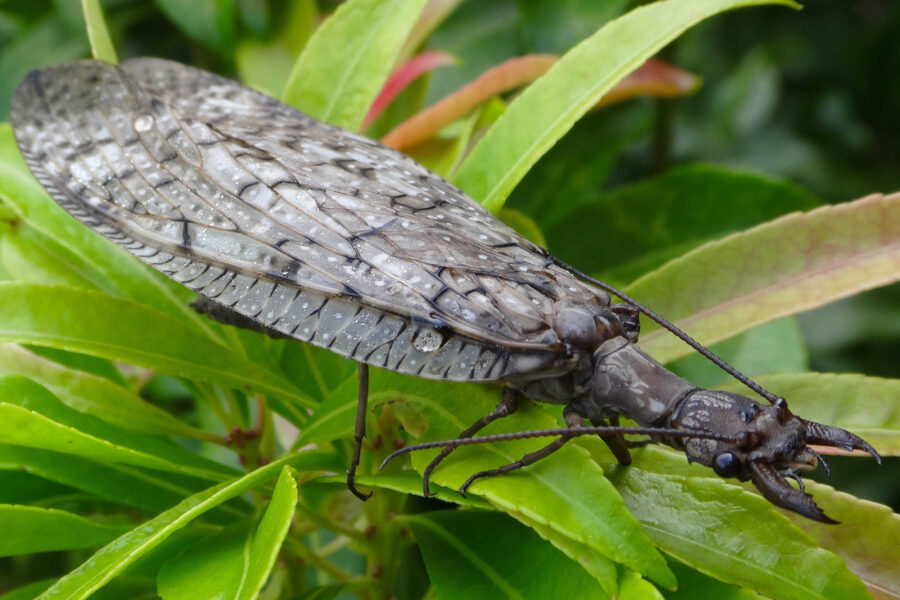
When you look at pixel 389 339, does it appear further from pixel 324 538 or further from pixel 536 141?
pixel 324 538

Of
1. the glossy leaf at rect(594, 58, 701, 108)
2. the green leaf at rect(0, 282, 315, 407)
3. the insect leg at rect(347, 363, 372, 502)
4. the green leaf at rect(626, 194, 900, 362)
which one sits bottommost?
A: the green leaf at rect(0, 282, 315, 407)

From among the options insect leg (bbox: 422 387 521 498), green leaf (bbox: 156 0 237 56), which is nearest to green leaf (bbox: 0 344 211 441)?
insect leg (bbox: 422 387 521 498)

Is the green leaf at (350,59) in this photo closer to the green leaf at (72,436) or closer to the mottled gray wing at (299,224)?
the mottled gray wing at (299,224)

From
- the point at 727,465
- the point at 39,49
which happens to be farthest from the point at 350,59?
the point at 39,49

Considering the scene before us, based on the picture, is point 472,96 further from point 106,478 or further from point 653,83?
point 106,478

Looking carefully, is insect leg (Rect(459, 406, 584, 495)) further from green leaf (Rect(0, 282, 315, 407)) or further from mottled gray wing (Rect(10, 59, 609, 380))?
green leaf (Rect(0, 282, 315, 407))

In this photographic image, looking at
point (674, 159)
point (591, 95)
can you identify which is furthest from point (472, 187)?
point (674, 159)
